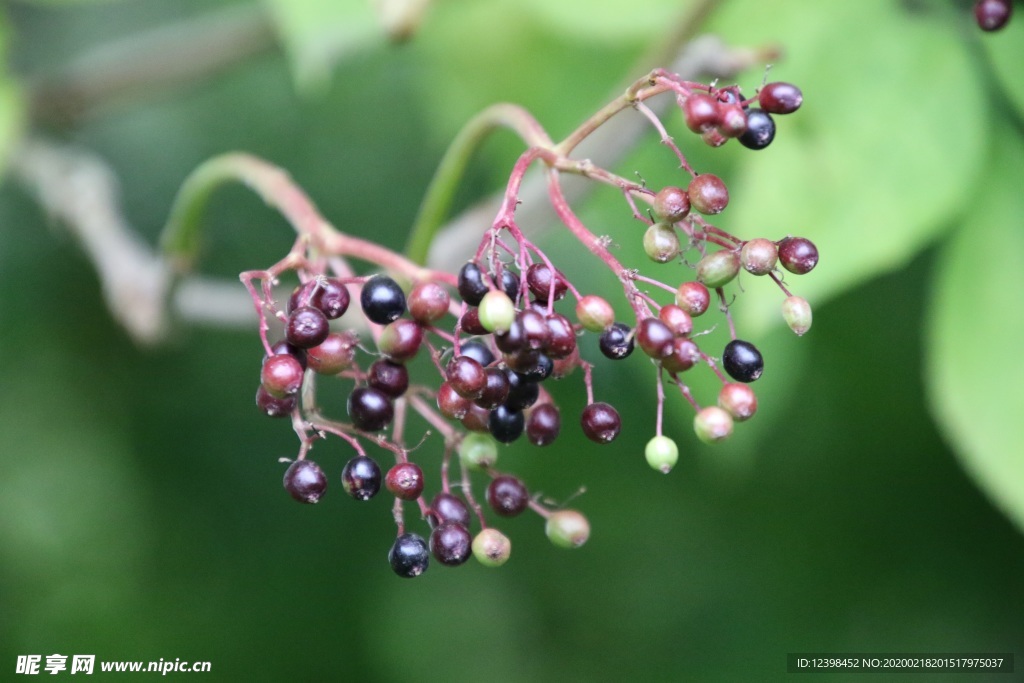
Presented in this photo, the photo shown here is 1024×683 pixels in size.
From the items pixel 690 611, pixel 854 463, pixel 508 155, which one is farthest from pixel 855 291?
pixel 690 611

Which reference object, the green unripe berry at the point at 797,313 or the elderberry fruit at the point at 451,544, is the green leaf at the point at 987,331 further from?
the elderberry fruit at the point at 451,544

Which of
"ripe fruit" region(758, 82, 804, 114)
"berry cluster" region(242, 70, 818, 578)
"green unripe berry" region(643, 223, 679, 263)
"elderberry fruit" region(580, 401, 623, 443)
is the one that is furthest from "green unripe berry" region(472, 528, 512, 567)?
"ripe fruit" region(758, 82, 804, 114)

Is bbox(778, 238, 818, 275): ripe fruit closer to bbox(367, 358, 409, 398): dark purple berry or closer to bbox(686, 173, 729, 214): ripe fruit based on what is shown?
bbox(686, 173, 729, 214): ripe fruit

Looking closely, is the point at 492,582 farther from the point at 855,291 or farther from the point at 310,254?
the point at 310,254

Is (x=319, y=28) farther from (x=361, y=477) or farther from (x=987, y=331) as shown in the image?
(x=987, y=331)

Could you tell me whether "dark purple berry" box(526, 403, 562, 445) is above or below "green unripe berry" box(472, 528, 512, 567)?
above

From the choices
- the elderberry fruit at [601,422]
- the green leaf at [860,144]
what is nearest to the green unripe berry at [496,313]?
the elderberry fruit at [601,422]
